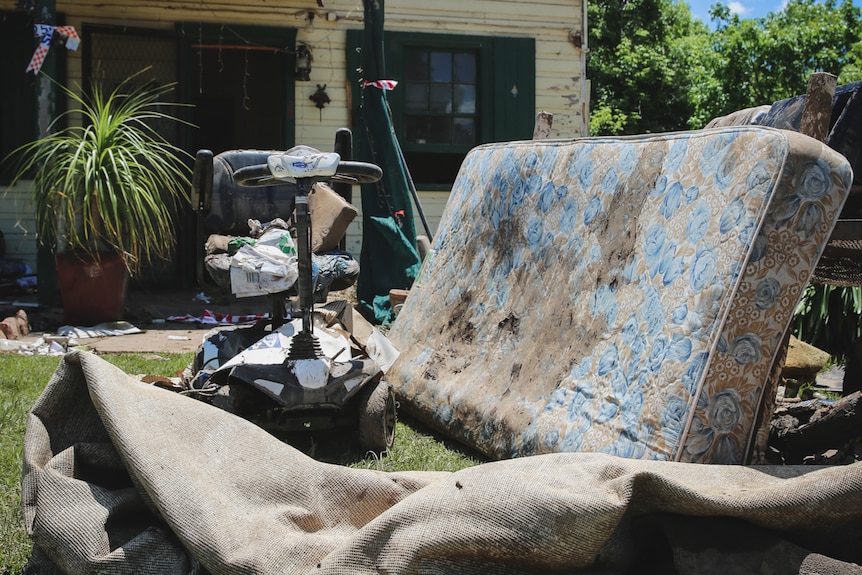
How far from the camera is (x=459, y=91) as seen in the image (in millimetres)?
10430

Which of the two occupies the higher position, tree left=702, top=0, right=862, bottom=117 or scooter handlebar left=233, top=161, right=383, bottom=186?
tree left=702, top=0, right=862, bottom=117

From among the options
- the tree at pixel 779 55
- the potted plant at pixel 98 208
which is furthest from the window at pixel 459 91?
the tree at pixel 779 55

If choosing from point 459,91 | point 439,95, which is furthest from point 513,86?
point 439,95

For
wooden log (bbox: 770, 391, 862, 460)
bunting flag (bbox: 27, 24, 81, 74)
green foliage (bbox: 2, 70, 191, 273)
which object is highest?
bunting flag (bbox: 27, 24, 81, 74)

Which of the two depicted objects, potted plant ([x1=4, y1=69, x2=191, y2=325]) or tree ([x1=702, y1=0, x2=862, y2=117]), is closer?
potted plant ([x1=4, y1=69, x2=191, y2=325])

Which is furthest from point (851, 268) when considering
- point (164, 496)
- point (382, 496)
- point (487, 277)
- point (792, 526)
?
point (164, 496)

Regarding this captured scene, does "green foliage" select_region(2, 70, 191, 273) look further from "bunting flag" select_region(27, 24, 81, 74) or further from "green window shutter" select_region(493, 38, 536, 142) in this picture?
"green window shutter" select_region(493, 38, 536, 142)

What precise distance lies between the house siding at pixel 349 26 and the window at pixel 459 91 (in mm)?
150

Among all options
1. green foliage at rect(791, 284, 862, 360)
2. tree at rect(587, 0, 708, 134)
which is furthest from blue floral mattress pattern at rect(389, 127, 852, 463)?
tree at rect(587, 0, 708, 134)

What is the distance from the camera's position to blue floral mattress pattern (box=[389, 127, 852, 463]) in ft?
8.34

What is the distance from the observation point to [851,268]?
11.4ft

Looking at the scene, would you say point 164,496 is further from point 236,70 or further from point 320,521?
point 236,70

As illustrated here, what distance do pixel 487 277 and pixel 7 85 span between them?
725 centimetres

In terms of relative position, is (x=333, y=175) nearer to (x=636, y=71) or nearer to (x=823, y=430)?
(x=823, y=430)
